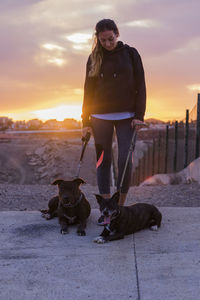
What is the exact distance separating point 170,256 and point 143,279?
62 centimetres

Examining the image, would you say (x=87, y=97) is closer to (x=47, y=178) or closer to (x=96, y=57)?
(x=96, y=57)

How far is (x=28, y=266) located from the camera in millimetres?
3586

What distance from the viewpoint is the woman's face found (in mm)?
4613

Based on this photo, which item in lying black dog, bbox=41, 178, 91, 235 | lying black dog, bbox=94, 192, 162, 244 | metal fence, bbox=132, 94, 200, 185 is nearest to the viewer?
lying black dog, bbox=94, 192, 162, 244

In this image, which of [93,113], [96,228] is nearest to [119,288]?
[96,228]

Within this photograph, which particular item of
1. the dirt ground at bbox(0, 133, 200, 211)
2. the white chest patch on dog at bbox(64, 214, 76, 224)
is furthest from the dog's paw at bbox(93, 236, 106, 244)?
the dirt ground at bbox(0, 133, 200, 211)

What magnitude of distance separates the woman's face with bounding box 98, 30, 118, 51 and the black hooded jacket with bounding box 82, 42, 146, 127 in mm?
160

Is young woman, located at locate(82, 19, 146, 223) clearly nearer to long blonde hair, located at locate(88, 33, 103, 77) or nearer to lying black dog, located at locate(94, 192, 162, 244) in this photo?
long blonde hair, located at locate(88, 33, 103, 77)

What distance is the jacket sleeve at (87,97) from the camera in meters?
5.08

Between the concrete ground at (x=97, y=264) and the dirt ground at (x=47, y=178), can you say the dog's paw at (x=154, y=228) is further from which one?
the dirt ground at (x=47, y=178)

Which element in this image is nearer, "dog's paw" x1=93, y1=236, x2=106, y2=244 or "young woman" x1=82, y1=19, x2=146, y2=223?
"dog's paw" x1=93, y1=236, x2=106, y2=244

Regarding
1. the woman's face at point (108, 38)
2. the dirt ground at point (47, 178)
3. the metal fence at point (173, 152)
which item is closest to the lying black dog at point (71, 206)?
the woman's face at point (108, 38)

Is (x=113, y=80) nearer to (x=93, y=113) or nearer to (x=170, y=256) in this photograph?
(x=93, y=113)

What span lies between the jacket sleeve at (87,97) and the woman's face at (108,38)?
17.1 inches
